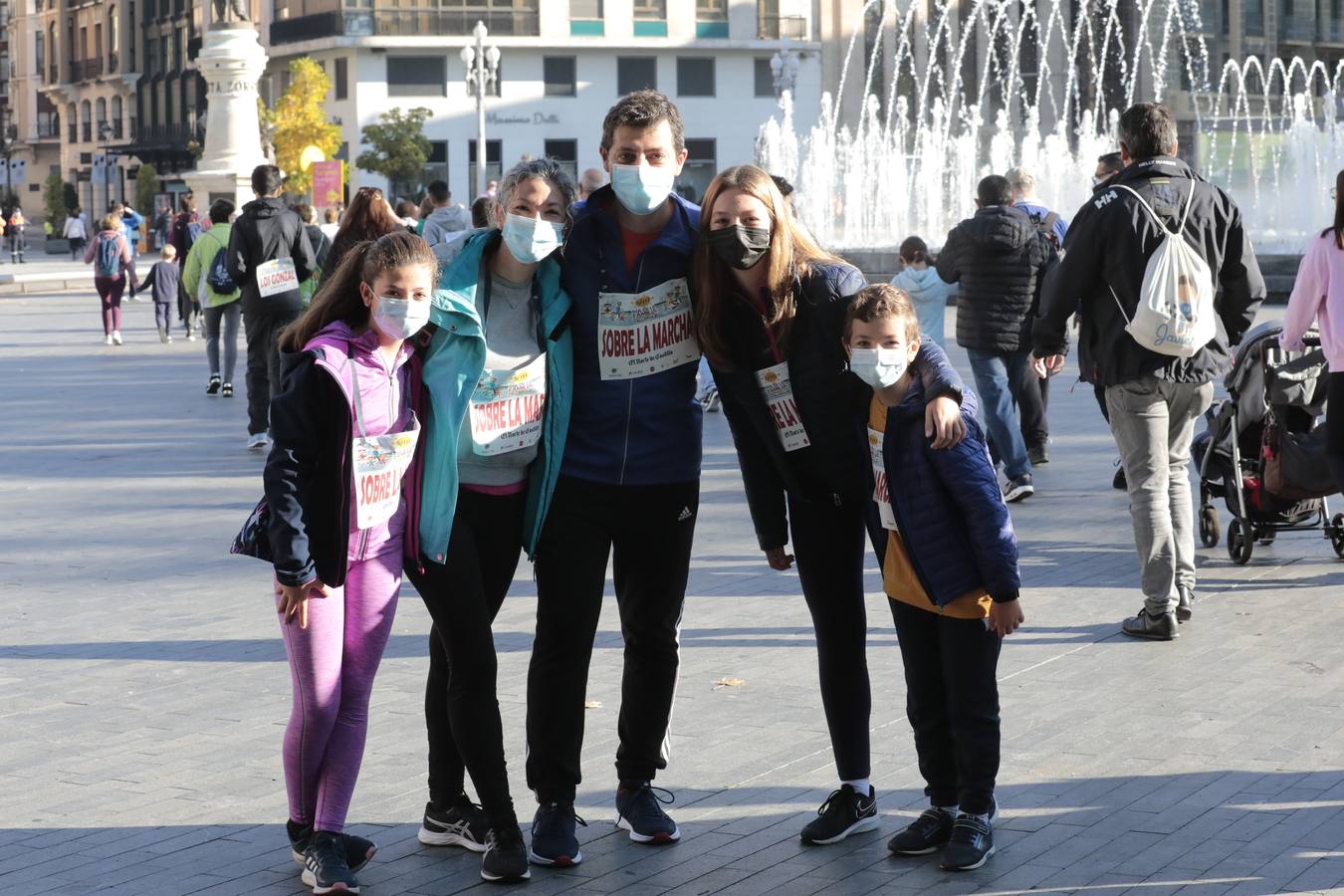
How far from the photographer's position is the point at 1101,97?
7594cm

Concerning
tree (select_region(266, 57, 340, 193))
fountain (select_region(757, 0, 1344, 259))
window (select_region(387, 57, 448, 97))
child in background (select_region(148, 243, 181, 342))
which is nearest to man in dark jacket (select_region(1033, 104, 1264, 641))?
child in background (select_region(148, 243, 181, 342))

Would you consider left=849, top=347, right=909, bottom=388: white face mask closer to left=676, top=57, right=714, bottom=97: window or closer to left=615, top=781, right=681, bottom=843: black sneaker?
left=615, top=781, right=681, bottom=843: black sneaker

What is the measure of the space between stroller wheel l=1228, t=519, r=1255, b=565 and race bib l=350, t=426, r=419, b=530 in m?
5.51

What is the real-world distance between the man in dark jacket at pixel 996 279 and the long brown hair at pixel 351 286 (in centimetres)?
709

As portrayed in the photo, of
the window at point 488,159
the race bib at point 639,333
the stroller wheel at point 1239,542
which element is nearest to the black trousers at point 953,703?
the race bib at point 639,333

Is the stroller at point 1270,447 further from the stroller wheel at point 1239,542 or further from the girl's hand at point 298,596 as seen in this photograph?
the girl's hand at point 298,596

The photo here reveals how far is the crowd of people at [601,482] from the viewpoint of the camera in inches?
189

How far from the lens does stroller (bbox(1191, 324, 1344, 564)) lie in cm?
884

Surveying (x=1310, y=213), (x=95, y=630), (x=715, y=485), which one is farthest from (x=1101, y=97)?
(x=95, y=630)

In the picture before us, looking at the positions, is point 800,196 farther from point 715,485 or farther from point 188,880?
point 188,880

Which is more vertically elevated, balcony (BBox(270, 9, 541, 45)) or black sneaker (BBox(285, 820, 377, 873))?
balcony (BBox(270, 9, 541, 45))

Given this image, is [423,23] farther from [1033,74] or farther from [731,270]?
[731,270]

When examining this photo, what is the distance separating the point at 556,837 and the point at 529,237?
1580 mm

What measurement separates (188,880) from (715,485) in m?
7.44
